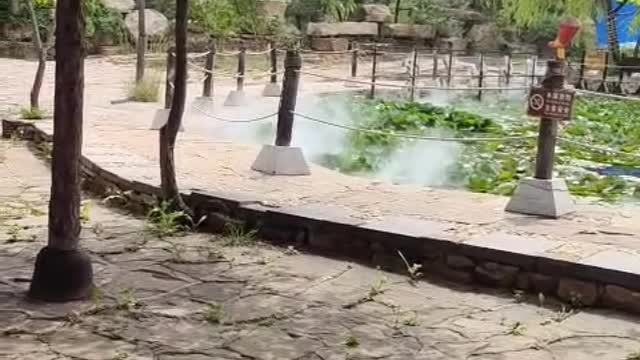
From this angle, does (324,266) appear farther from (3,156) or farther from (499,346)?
(3,156)

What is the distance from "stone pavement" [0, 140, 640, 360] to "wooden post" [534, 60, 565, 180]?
1182mm

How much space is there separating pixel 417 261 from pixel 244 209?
1.02m

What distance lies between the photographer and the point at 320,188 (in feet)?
18.1

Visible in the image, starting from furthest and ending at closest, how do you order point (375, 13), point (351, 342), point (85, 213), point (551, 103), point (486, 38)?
point (486, 38), point (375, 13), point (85, 213), point (551, 103), point (351, 342)

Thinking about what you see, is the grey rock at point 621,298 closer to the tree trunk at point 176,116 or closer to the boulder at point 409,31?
the tree trunk at point 176,116

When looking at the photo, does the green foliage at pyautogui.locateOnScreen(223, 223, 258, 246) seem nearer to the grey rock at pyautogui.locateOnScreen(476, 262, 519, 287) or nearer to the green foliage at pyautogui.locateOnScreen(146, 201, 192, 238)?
the green foliage at pyautogui.locateOnScreen(146, 201, 192, 238)

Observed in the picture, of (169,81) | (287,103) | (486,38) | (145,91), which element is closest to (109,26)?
(145,91)

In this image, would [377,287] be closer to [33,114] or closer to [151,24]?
[33,114]

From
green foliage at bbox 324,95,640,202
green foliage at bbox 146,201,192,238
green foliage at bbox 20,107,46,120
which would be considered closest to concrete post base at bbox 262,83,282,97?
green foliage at bbox 324,95,640,202

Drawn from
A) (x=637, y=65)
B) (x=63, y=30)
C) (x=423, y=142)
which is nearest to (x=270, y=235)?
(x=63, y=30)

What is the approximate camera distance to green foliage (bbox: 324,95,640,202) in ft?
21.7

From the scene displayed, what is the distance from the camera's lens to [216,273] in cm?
412

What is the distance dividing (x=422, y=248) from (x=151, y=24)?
13660mm

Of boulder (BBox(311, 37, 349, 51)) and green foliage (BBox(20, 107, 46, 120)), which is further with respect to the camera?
boulder (BBox(311, 37, 349, 51))
